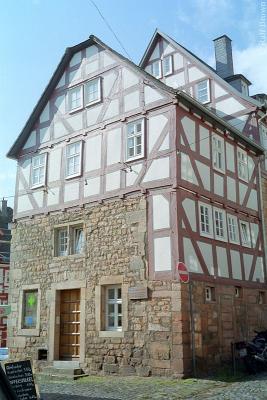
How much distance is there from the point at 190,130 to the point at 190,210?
236 cm

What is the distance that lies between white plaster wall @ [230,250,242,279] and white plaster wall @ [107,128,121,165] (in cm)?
437

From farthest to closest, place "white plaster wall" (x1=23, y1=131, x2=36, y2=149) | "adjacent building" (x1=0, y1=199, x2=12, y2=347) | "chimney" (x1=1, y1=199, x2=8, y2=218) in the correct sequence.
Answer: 1. "chimney" (x1=1, y1=199, x2=8, y2=218)
2. "adjacent building" (x1=0, y1=199, x2=12, y2=347)
3. "white plaster wall" (x1=23, y1=131, x2=36, y2=149)

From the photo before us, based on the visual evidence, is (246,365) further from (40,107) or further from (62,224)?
(40,107)

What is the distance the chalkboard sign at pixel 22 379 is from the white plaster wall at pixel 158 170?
20.9 feet

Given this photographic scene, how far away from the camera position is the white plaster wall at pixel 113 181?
1325cm

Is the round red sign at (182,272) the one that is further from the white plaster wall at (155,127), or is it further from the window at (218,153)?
the window at (218,153)

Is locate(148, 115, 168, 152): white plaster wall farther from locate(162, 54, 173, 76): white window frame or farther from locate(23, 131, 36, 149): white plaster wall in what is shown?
locate(162, 54, 173, 76): white window frame

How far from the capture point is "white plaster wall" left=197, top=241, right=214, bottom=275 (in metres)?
12.2

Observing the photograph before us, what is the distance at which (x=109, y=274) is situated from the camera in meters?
12.6

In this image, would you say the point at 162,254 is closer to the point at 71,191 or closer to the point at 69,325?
the point at 69,325

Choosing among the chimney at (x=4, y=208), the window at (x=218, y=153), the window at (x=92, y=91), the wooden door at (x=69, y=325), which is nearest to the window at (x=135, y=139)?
the window at (x=92, y=91)

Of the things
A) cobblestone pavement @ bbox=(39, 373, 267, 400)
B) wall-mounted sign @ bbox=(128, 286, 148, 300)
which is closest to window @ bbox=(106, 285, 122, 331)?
wall-mounted sign @ bbox=(128, 286, 148, 300)

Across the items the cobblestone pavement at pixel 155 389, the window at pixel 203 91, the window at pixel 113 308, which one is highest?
the window at pixel 203 91

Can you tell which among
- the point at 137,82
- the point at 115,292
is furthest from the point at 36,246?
the point at 137,82
